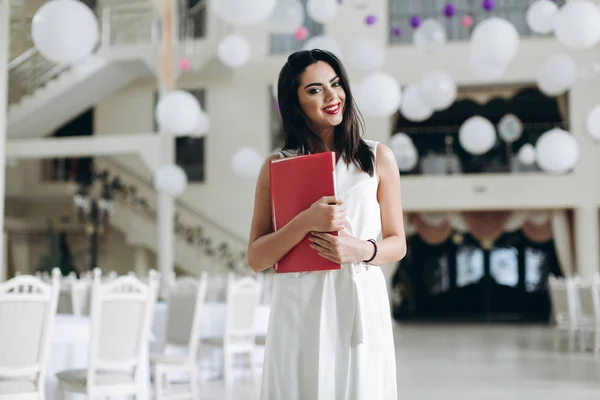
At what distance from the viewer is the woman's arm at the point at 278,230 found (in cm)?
142

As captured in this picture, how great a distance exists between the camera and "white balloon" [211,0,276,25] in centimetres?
641

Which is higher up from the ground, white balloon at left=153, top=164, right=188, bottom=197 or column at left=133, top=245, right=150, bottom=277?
white balloon at left=153, top=164, right=188, bottom=197

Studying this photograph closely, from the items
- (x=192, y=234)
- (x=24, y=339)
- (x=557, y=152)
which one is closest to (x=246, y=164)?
(x=192, y=234)

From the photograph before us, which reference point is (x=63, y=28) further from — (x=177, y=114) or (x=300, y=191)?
(x=300, y=191)

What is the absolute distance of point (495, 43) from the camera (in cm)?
759

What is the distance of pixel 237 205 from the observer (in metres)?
15.6

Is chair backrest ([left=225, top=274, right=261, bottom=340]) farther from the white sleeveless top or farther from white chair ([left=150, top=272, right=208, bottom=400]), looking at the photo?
the white sleeveless top

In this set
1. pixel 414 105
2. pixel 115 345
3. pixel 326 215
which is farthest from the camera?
pixel 414 105

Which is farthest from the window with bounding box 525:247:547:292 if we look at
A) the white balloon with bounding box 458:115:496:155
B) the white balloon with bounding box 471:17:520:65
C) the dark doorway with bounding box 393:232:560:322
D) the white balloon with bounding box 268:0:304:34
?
the white balloon with bounding box 268:0:304:34

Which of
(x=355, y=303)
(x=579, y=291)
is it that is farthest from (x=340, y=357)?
(x=579, y=291)

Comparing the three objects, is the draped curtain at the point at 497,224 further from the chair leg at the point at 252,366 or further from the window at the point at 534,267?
the chair leg at the point at 252,366

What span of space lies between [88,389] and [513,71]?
12.4 m

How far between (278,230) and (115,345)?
309 cm

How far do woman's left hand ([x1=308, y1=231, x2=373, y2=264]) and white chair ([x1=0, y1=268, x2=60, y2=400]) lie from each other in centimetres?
270
